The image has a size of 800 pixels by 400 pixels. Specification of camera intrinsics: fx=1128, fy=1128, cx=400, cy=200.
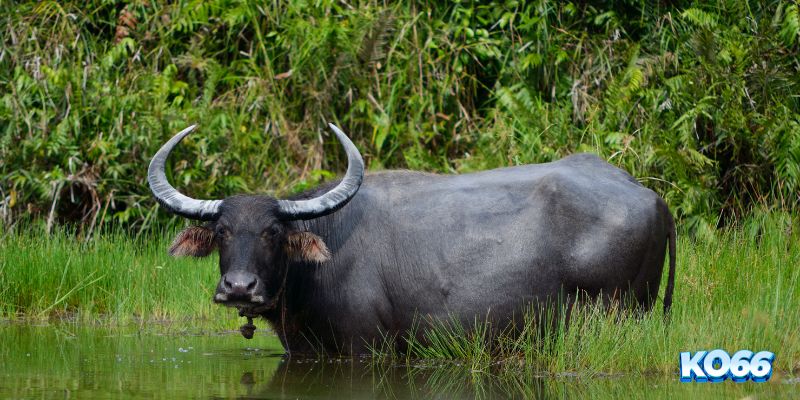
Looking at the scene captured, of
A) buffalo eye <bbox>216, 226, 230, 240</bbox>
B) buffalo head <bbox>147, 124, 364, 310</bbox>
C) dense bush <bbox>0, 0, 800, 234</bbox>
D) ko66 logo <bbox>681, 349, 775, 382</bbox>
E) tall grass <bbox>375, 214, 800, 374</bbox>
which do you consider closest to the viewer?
ko66 logo <bbox>681, 349, 775, 382</bbox>

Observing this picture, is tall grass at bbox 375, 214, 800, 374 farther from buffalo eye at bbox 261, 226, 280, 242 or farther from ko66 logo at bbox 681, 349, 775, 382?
buffalo eye at bbox 261, 226, 280, 242

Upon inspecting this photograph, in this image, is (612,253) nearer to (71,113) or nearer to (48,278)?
(48,278)

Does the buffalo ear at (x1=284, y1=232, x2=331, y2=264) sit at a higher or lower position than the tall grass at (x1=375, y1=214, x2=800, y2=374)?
higher

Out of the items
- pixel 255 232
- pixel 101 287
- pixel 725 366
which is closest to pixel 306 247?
pixel 255 232

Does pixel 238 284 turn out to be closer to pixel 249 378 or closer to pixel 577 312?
pixel 249 378

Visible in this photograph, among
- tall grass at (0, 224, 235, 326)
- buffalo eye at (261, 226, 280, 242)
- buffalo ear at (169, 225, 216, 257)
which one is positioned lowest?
tall grass at (0, 224, 235, 326)

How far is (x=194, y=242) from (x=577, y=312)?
2.55 metres

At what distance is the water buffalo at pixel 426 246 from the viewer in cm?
721

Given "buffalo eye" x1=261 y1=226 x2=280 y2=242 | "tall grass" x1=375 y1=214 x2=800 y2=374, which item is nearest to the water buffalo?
"buffalo eye" x1=261 y1=226 x2=280 y2=242

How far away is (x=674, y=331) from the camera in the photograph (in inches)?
263

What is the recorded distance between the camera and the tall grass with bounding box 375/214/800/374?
6578mm

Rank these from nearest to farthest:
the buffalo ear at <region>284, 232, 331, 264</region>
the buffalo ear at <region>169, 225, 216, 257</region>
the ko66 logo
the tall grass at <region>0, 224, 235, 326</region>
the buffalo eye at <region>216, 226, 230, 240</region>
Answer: the ko66 logo < the buffalo eye at <region>216, 226, 230, 240</region> < the buffalo ear at <region>284, 232, 331, 264</region> < the buffalo ear at <region>169, 225, 216, 257</region> < the tall grass at <region>0, 224, 235, 326</region>

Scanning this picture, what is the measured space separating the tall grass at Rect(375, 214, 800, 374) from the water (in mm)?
137

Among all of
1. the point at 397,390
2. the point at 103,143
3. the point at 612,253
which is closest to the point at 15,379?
the point at 397,390
